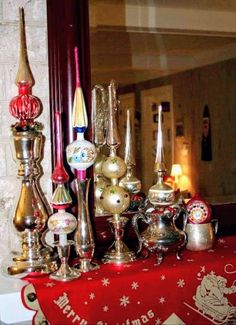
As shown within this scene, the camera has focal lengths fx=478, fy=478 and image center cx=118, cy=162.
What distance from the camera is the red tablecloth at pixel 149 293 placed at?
1.02m

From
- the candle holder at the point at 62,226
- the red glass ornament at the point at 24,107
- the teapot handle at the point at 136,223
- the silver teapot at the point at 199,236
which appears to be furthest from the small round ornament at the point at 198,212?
the red glass ornament at the point at 24,107

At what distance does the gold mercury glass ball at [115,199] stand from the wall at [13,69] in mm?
186

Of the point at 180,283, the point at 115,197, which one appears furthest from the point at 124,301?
the point at 115,197

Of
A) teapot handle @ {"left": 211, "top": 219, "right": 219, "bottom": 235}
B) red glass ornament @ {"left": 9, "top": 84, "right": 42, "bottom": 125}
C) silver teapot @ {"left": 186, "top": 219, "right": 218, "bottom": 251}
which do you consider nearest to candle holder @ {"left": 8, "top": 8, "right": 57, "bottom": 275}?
red glass ornament @ {"left": 9, "top": 84, "right": 42, "bottom": 125}

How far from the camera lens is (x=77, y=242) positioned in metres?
1.11

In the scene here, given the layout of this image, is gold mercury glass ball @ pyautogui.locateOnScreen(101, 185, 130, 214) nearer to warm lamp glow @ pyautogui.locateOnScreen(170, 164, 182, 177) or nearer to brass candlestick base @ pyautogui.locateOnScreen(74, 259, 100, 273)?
brass candlestick base @ pyautogui.locateOnScreen(74, 259, 100, 273)

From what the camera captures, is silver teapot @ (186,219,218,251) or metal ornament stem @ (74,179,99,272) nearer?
metal ornament stem @ (74,179,99,272)

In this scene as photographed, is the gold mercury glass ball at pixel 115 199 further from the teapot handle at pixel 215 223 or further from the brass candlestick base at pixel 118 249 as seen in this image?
the teapot handle at pixel 215 223

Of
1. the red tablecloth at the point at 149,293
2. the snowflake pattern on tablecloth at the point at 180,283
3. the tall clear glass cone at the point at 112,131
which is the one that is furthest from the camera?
the tall clear glass cone at the point at 112,131

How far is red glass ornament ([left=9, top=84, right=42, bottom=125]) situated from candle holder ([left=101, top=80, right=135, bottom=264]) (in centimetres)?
20

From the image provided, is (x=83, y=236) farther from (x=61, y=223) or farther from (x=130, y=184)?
(x=130, y=184)

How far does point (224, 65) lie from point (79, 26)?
0.52 metres

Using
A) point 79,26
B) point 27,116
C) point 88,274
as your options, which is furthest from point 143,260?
point 79,26

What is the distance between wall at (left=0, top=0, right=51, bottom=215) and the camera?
4.00ft
